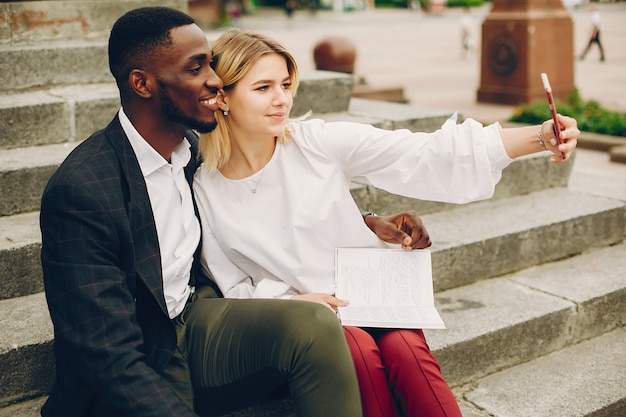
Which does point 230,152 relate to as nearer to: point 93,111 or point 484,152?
point 484,152

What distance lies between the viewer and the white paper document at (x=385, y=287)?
2531 millimetres

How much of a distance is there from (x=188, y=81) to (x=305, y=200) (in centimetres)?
61

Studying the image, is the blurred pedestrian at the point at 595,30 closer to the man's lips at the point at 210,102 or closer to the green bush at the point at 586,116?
the green bush at the point at 586,116

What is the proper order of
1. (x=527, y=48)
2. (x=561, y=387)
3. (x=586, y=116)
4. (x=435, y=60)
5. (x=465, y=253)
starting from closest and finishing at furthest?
1. (x=561, y=387)
2. (x=465, y=253)
3. (x=586, y=116)
4. (x=527, y=48)
5. (x=435, y=60)

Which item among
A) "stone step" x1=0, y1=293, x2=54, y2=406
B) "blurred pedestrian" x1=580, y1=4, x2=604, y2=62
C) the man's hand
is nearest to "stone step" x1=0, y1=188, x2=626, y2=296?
"stone step" x1=0, y1=293, x2=54, y2=406

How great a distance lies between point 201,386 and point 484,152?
3.92ft

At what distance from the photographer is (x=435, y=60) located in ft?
61.5

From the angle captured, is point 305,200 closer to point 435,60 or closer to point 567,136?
point 567,136

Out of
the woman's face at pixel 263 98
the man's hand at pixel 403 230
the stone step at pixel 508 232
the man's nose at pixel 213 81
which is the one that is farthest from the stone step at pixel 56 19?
the man's hand at pixel 403 230

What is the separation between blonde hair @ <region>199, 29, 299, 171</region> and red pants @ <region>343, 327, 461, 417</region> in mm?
814

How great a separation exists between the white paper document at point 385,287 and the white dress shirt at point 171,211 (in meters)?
0.54

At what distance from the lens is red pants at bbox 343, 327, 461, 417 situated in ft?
7.68


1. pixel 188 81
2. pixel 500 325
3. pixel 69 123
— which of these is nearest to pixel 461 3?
pixel 69 123

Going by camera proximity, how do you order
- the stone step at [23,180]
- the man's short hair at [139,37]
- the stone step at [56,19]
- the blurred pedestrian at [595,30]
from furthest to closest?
the blurred pedestrian at [595,30] → the stone step at [56,19] → the stone step at [23,180] → the man's short hair at [139,37]
